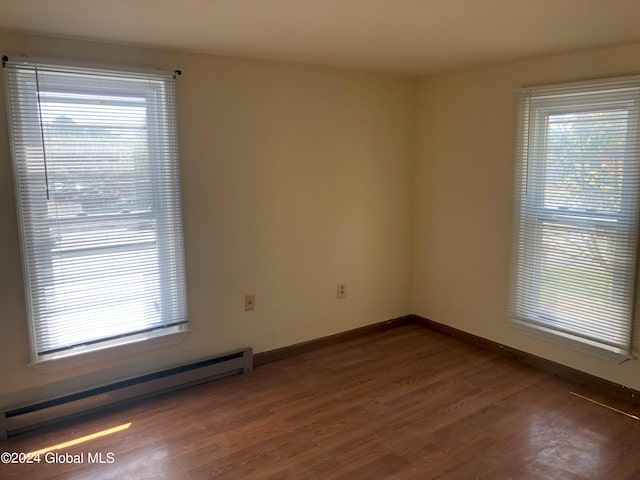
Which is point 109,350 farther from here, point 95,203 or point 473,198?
point 473,198

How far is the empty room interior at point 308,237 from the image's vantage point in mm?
2453

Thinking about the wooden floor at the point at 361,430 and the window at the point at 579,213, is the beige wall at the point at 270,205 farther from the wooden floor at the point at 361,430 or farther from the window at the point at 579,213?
the window at the point at 579,213

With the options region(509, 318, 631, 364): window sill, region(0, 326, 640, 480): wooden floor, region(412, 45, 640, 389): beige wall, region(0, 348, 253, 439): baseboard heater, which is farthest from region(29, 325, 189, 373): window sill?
region(509, 318, 631, 364): window sill

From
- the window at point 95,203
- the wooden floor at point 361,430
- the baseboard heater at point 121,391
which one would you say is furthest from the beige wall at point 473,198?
the window at point 95,203

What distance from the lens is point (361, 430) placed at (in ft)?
8.84

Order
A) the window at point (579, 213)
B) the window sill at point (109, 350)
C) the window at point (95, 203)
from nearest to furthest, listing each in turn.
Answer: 1. the window at point (95, 203)
2. the window sill at point (109, 350)
3. the window at point (579, 213)


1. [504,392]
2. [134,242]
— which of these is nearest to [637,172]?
[504,392]

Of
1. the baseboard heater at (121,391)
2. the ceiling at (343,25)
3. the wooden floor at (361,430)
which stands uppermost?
the ceiling at (343,25)

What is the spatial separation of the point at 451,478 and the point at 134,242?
2.09 m

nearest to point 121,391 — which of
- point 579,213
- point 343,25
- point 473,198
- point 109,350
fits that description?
point 109,350

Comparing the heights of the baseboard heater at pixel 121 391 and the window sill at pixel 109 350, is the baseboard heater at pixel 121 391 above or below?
below

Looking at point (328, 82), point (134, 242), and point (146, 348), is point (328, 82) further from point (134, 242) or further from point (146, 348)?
point (146, 348)

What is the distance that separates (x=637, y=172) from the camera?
2.84m

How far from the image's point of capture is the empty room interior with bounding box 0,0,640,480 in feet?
8.05
